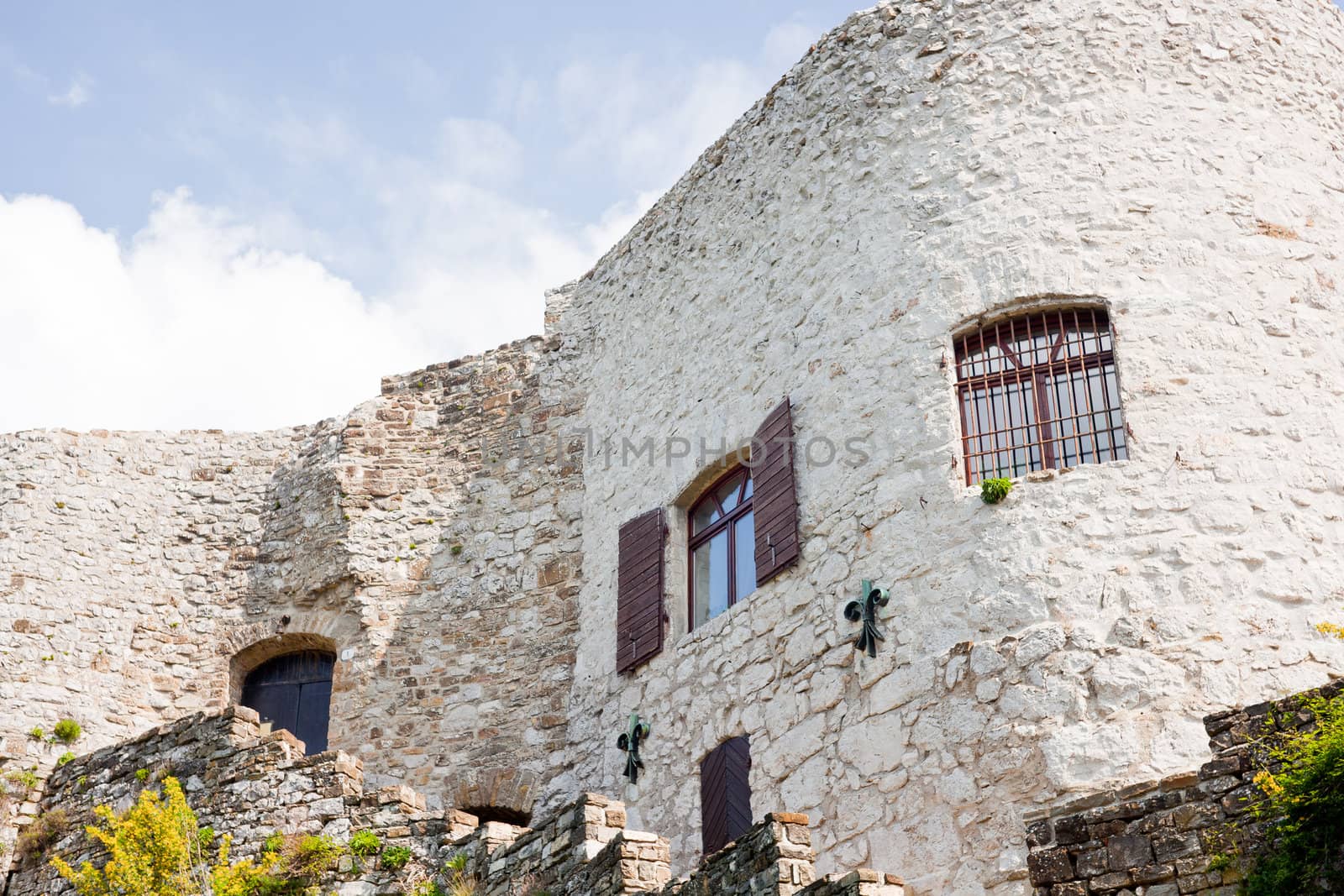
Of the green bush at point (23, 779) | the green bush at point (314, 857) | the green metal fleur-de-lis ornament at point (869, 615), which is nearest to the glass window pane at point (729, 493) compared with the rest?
the green metal fleur-de-lis ornament at point (869, 615)

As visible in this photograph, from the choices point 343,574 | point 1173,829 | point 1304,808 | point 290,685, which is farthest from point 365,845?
point 1304,808

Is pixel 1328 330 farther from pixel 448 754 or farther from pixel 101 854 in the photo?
pixel 101 854

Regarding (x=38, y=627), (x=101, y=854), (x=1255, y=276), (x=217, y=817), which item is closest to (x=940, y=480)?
(x=1255, y=276)

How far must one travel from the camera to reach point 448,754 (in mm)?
15797

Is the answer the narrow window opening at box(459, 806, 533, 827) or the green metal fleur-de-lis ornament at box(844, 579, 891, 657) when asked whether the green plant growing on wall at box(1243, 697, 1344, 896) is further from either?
the narrow window opening at box(459, 806, 533, 827)

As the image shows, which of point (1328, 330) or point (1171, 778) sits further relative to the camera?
point (1328, 330)

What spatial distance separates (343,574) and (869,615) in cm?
734

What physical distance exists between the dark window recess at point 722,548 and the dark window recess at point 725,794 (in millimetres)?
1421

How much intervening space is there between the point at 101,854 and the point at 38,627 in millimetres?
3734

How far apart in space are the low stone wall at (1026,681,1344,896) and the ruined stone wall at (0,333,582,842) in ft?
25.2

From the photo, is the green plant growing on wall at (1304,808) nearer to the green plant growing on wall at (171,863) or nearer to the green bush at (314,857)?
the green bush at (314,857)

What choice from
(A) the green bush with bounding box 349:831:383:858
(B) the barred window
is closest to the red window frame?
(B) the barred window

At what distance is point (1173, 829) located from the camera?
790 centimetres

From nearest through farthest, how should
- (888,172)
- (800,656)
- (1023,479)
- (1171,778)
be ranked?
(1171,778)
(1023,479)
(800,656)
(888,172)
